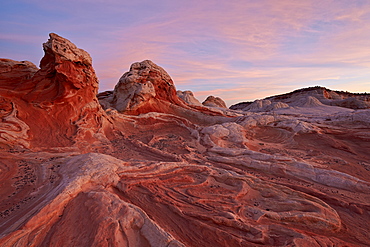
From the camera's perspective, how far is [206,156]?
26.9 feet

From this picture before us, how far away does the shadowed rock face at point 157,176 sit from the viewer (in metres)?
3.32

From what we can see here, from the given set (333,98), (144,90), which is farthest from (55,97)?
(333,98)

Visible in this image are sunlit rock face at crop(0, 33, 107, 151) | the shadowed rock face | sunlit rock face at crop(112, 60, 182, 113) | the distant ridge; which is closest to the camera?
the shadowed rock face

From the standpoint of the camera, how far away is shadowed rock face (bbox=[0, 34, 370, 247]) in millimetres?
3316

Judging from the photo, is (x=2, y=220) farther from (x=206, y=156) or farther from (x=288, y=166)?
(x=288, y=166)

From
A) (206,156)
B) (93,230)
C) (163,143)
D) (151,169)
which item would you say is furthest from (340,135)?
(93,230)

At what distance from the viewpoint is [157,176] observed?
521cm

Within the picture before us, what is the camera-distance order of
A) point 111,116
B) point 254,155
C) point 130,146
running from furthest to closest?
1. point 111,116
2. point 130,146
3. point 254,155

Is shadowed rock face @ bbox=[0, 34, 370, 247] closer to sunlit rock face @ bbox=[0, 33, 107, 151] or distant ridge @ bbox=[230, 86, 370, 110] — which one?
sunlit rock face @ bbox=[0, 33, 107, 151]

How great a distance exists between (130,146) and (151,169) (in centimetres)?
441

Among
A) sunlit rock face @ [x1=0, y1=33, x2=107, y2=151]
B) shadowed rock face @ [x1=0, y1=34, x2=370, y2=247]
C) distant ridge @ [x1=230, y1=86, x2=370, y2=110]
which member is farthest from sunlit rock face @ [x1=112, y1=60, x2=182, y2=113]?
distant ridge @ [x1=230, y1=86, x2=370, y2=110]

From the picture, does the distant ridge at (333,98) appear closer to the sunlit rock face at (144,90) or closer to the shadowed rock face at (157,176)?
the shadowed rock face at (157,176)

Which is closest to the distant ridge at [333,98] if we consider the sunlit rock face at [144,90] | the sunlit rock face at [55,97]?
the sunlit rock face at [144,90]

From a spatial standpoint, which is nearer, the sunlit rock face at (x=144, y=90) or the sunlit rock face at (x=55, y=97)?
the sunlit rock face at (x=55, y=97)
